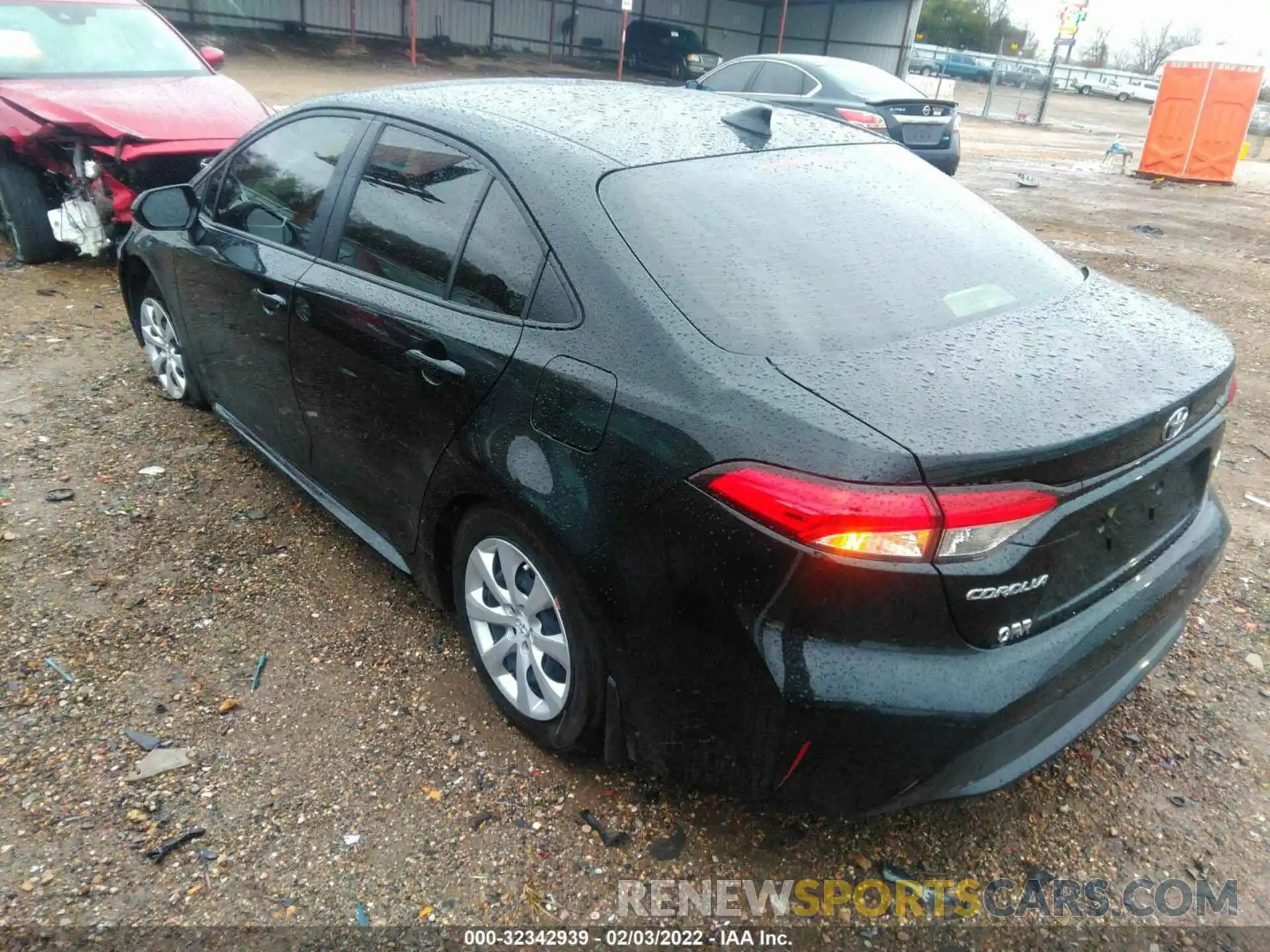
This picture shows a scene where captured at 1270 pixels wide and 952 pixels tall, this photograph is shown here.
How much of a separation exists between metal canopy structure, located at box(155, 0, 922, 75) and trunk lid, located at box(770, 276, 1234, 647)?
25.9 m

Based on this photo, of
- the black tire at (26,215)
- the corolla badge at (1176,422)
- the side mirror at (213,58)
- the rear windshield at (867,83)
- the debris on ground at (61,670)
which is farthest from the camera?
the rear windshield at (867,83)

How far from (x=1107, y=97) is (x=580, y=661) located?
5184 cm

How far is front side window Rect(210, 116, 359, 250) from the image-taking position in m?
3.13

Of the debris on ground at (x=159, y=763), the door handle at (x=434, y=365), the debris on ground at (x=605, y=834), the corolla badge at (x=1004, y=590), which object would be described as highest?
the door handle at (x=434, y=365)

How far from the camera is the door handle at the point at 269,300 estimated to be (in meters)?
3.13

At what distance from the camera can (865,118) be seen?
10180 mm

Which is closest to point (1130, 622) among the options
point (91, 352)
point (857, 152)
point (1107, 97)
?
point (857, 152)

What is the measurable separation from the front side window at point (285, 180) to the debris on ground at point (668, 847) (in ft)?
7.33

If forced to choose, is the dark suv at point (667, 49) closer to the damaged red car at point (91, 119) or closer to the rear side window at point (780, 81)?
the rear side window at point (780, 81)

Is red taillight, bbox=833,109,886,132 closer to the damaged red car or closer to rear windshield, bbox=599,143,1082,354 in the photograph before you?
the damaged red car

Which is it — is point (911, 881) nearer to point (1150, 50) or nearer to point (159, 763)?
point (159, 763)

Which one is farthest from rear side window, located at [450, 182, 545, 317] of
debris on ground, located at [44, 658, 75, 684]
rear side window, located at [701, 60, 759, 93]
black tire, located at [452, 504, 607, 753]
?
rear side window, located at [701, 60, 759, 93]

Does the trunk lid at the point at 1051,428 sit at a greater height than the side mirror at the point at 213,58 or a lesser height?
lesser

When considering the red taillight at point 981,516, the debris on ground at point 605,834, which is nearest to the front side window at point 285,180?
the debris on ground at point 605,834
